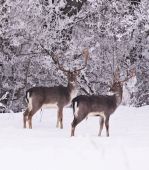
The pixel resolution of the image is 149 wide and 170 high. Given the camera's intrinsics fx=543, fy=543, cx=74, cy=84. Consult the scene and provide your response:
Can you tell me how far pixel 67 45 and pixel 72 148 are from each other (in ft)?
28.6

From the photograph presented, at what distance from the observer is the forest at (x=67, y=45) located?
1627cm

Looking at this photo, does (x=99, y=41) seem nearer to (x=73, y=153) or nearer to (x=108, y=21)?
(x=108, y=21)

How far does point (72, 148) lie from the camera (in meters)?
8.58

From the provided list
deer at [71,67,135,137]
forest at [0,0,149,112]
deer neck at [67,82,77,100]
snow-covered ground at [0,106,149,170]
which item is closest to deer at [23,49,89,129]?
deer neck at [67,82,77,100]

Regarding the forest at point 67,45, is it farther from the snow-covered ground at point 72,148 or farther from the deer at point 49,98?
the snow-covered ground at point 72,148

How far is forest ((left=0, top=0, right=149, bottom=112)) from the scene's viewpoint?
1627 cm

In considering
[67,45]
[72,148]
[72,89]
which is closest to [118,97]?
[72,89]

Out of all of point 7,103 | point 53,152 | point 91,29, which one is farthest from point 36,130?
point 91,29

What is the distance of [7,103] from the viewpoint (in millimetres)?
17031

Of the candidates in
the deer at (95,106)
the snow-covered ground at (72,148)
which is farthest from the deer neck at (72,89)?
the deer at (95,106)

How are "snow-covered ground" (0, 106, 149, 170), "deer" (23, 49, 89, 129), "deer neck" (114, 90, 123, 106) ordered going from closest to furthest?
"snow-covered ground" (0, 106, 149, 170) < "deer neck" (114, 90, 123, 106) < "deer" (23, 49, 89, 129)

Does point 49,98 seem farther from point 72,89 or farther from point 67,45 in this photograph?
point 67,45

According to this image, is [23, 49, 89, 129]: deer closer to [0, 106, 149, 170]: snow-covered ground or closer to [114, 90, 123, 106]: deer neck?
[0, 106, 149, 170]: snow-covered ground

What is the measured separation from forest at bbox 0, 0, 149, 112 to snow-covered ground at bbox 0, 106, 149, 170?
199 inches
